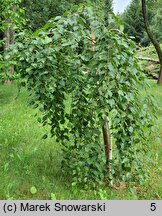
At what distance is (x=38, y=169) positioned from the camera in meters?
4.68

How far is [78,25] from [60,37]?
0.76 feet

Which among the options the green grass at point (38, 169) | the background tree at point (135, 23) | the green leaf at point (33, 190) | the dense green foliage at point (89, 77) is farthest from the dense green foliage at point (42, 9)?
the green leaf at point (33, 190)

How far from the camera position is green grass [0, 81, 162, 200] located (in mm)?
3973

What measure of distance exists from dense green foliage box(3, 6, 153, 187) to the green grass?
25cm

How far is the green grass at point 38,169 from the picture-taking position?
13.0 ft

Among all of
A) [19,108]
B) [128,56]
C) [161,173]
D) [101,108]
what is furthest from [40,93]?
[19,108]

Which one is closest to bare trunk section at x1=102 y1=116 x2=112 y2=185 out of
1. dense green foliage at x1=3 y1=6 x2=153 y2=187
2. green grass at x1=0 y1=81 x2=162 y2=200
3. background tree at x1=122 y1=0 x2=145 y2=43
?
→ dense green foliage at x1=3 y1=6 x2=153 y2=187

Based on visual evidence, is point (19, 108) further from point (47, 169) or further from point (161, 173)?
point (161, 173)

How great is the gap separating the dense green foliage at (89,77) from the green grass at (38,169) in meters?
0.25

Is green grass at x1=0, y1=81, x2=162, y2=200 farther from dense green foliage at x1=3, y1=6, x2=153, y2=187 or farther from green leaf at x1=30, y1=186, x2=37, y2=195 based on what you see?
dense green foliage at x1=3, y1=6, x2=153, y2=187

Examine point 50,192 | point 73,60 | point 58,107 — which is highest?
point 73,60

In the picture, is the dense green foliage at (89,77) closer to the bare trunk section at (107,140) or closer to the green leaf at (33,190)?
the bare trunk section at (107,140)

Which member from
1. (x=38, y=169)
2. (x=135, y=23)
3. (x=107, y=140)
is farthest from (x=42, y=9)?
(x=107, y=140)

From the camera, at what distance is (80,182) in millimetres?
4078
